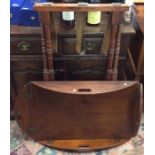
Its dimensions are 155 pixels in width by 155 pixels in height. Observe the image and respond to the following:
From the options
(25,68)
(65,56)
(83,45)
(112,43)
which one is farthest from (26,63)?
(112,43)

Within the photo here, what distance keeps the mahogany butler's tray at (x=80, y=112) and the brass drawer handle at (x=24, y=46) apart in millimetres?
186

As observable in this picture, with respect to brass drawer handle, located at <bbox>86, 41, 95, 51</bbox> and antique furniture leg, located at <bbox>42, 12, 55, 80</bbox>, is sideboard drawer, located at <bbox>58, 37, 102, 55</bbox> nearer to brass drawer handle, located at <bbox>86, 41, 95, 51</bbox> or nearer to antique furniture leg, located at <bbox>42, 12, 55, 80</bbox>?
brass drawer handle, located at <bbox>86, 41, 95, 51</bbox>

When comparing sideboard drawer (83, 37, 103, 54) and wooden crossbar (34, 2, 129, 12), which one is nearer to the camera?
wooden crossbar (34, 2, 129, 12)

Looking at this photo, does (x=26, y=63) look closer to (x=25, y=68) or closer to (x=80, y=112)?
(x=25, y=68)

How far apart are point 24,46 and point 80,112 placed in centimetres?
41

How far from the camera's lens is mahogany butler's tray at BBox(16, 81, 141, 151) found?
115 cm

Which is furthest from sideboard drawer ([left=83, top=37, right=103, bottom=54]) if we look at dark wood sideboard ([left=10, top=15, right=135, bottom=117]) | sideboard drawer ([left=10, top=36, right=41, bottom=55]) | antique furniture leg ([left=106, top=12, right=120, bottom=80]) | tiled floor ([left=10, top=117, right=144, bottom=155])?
tiled floor ([left=10, top=117, right=144, bottom=155])

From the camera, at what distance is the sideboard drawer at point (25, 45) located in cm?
119

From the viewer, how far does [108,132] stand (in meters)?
1.32

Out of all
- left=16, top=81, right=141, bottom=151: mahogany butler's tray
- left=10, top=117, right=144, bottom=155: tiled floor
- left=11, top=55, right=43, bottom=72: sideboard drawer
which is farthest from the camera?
left=10, top=117, right=144, bottom=155: tiled floor
